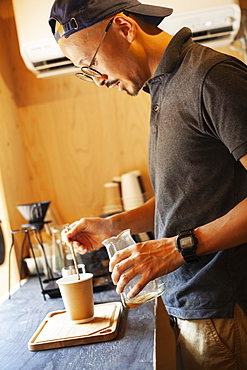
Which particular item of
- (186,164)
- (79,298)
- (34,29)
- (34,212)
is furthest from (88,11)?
(34,29)

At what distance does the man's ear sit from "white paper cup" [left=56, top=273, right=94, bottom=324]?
2.18 ft

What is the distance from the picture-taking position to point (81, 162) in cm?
270

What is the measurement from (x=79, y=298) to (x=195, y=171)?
0.51m

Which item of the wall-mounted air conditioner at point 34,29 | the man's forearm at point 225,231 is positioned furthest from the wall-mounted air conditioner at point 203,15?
the man's forearm at point 225,231

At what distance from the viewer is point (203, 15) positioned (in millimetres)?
2250

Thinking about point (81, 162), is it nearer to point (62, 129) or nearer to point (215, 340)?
point (62, 129)

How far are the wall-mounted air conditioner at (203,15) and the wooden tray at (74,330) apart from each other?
1.35 meters

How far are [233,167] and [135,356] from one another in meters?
0.49

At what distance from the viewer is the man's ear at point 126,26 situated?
121cm

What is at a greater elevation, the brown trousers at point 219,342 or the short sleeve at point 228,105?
the short sleeve at point 228,105

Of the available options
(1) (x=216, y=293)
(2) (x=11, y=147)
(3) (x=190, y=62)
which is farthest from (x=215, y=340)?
(2) (x=11, y=147)

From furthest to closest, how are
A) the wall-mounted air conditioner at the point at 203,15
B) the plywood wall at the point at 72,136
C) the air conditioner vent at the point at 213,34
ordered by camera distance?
the plywood wall at the point at 72,136 → the air conditioner vent at the point at 213,34 → the wall-mounted air conditioner at the point at 203,15

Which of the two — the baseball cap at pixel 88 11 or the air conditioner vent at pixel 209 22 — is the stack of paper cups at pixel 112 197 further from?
the baseball cap at pixel 88 11

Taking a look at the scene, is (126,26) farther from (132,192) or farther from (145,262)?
(132,192)
